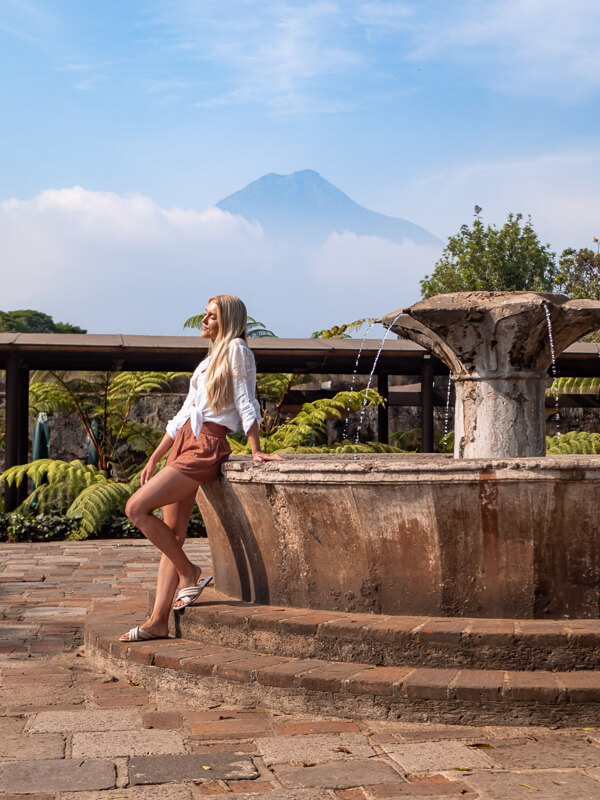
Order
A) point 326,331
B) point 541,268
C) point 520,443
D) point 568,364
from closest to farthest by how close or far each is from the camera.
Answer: point 520,443 → point 568,364 → point 326,331 → point 541,268

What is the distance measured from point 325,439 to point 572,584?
1600 cm

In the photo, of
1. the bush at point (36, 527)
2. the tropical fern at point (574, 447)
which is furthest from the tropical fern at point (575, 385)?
the bush at point (36, 527)

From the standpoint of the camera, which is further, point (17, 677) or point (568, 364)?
point (568, 364)

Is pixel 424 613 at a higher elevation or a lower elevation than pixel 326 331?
lower

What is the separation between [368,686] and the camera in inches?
157

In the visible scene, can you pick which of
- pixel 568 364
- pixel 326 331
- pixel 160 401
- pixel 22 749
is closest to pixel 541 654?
pixel 22 749

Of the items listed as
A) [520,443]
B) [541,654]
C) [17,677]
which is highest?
[520,443]

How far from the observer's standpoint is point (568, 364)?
14.6 m

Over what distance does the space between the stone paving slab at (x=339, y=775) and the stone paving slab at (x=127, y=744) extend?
51 centimetres

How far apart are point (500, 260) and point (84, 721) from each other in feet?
105

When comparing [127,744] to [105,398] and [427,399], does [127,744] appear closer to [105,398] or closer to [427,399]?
[427,399]

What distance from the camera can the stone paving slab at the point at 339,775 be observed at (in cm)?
318

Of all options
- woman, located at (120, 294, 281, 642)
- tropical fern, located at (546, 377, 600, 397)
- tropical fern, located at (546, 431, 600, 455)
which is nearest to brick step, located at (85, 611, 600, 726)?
woman, located at (120, 294, 281, 642)

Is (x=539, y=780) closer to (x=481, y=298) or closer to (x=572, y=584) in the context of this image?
(x=572, y=584)
